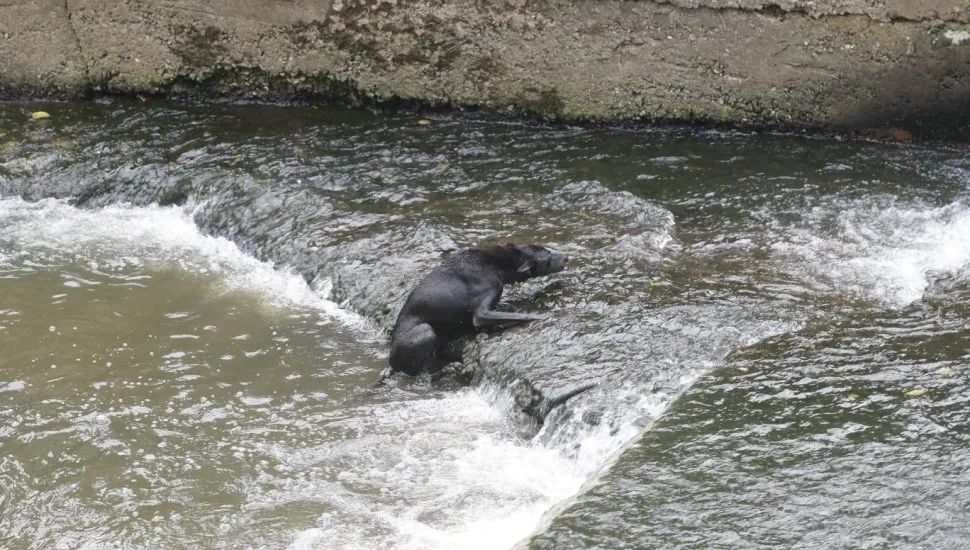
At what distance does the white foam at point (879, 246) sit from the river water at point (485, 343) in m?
0.03

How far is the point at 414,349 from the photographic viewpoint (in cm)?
604

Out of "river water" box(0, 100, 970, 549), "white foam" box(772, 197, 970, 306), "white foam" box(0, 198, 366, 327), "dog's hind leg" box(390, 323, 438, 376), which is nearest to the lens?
"river water" box(0, 100, 970, 549)

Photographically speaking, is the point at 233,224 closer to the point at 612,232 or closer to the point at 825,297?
the point at 612,232

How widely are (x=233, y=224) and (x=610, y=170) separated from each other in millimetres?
3129

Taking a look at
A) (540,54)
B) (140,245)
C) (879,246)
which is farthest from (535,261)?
(540,54)

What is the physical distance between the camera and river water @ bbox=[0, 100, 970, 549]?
4.53 metres

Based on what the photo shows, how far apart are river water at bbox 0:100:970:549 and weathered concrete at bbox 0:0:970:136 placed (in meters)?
0.37

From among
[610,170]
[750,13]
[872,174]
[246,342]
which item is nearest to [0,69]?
[246,342]

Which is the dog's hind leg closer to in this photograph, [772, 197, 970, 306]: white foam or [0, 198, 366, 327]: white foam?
[0, 198, 366, 327]: white foam

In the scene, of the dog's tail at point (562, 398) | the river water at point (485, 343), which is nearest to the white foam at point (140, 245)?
the river water at point (485, 343)

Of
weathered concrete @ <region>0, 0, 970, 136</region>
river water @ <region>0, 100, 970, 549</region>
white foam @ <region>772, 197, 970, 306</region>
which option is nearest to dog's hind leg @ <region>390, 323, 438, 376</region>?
river water @ <region>0, 100, 970, 549</region>

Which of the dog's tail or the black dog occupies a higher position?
the black dog

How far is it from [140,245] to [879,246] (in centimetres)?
555

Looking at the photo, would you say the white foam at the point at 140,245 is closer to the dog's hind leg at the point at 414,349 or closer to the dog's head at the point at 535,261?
the dog's hind leg at the point at 414,349
